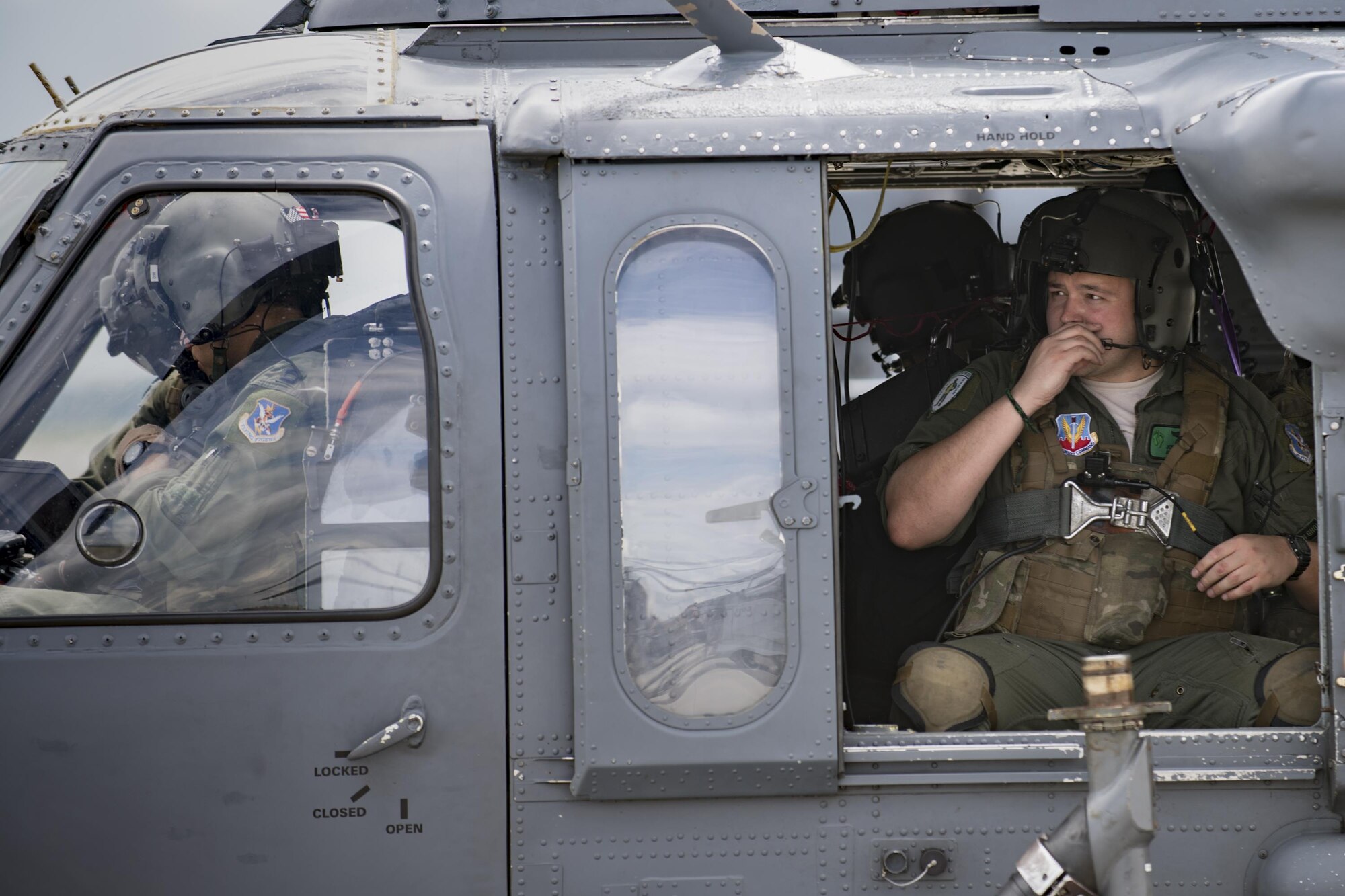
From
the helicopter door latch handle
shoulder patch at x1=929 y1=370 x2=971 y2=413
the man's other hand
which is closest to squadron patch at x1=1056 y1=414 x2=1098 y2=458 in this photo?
shoulder patch at x1=929 y1=370 x2=971 y2=413

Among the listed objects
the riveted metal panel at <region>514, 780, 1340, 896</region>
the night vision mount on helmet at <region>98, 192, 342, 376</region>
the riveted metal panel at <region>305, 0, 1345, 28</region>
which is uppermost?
the riveted metal panel at <region>305, 0, 1345, 28</region>

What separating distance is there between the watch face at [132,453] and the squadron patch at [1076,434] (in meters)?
2.33

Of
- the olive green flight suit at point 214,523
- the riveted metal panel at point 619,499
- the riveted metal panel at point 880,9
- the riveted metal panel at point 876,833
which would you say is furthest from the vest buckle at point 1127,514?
the olive green flight suit at point 214,523

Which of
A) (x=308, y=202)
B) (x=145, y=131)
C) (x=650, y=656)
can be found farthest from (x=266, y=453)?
(x=650, y=656)

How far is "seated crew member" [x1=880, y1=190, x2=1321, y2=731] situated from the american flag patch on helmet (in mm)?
1648

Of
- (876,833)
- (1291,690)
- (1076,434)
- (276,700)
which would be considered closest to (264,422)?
(276,700)

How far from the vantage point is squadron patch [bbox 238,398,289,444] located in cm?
269

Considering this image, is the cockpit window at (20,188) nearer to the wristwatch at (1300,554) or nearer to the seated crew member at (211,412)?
the seated crew member at (211,412)

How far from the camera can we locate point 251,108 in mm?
2760

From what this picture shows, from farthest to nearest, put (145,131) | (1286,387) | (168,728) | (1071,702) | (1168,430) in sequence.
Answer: (1286,387) → (1168,430) → (1071,702) → (145,131) → (168,728)

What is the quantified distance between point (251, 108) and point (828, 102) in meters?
1.33

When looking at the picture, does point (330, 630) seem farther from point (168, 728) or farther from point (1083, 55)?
point (1083, 55)

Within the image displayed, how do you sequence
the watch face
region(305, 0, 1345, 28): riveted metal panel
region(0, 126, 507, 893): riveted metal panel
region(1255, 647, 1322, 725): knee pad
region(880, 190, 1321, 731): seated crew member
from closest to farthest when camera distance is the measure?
region(0, 126, 507, 893): riveted metal panel, the watch face, region(1255, 647, 1322, 725): knee pad, region(880, 190, 1321, 731): seated crew member, region(305, 0, 1345, 28): riveted metal panel

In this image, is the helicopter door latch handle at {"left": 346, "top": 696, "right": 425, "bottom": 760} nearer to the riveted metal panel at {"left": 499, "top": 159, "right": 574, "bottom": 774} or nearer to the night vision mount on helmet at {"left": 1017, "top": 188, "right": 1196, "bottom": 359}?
the riveted metal panel at {"left": 499, "top": 159, "right": 574, "bottom": 774}
